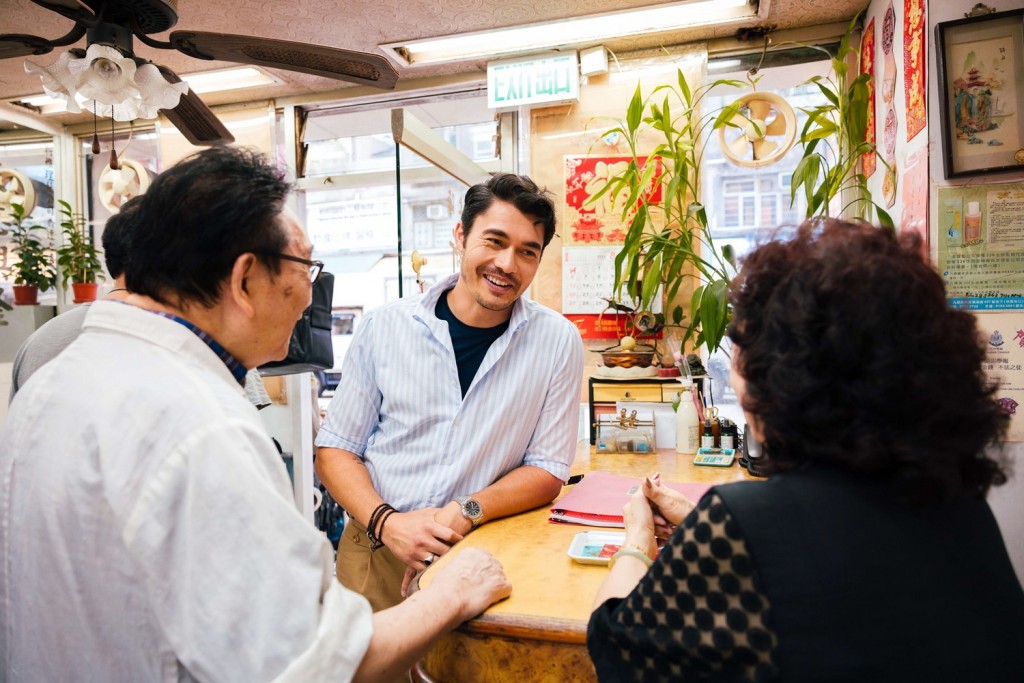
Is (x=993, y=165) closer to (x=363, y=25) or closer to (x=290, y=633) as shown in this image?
(x=290, y=633)

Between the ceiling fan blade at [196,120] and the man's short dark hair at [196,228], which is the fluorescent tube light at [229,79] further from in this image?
the man's short dark hair at [196,228]

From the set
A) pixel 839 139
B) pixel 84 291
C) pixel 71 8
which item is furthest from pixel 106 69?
pixel 839 139

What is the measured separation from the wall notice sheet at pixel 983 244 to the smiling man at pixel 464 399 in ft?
4.64

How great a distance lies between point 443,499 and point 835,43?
335 cm

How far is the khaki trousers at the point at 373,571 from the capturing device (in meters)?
1.89

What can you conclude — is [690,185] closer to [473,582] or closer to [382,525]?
[382,525]

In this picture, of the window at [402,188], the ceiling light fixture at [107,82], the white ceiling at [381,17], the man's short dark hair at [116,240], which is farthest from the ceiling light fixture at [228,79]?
the man's short dark hair at [116,240]

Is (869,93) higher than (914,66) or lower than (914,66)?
higher

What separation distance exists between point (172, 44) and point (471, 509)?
6.43ft

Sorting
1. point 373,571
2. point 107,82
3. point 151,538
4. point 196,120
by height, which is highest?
point 196,120

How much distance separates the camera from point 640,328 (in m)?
3.59

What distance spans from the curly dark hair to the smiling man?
98cm

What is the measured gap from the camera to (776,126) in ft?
11.4

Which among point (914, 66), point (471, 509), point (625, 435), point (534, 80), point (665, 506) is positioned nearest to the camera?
point (665, 506)
